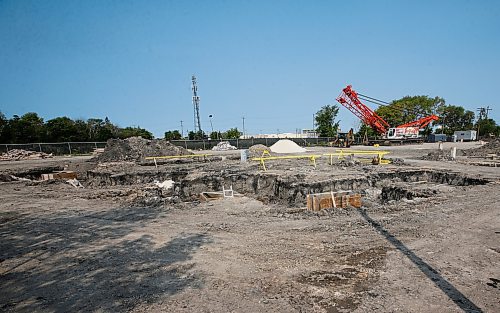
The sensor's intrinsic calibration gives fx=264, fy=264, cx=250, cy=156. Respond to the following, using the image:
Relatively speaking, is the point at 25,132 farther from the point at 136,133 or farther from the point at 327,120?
the point at 327,120

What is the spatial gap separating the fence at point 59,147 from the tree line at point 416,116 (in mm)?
45099

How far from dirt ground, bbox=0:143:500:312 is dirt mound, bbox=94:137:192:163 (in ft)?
47.9

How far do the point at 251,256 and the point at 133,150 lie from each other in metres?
22.6

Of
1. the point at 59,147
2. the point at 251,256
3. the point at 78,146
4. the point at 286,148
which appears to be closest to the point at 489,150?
the point at 286,148

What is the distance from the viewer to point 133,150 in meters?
24.6

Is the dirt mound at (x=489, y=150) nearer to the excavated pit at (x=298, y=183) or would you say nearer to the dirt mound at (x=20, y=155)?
the excavated pit at (x=298, y=183)

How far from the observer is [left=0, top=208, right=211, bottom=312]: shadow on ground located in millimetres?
3734

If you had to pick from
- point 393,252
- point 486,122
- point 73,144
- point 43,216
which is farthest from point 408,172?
point 486,122

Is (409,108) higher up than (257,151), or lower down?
higher up

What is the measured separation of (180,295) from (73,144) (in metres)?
38.6

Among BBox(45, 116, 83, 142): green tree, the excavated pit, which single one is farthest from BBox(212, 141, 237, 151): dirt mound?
the excavated pit

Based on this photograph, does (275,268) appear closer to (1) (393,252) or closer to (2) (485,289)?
(1) (393,252)

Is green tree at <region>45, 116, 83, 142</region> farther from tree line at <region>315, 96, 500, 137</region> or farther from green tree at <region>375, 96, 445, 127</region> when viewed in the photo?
green tree at <region>375, 96, 445, 127</region>

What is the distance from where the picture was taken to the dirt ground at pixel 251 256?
11.8ft
